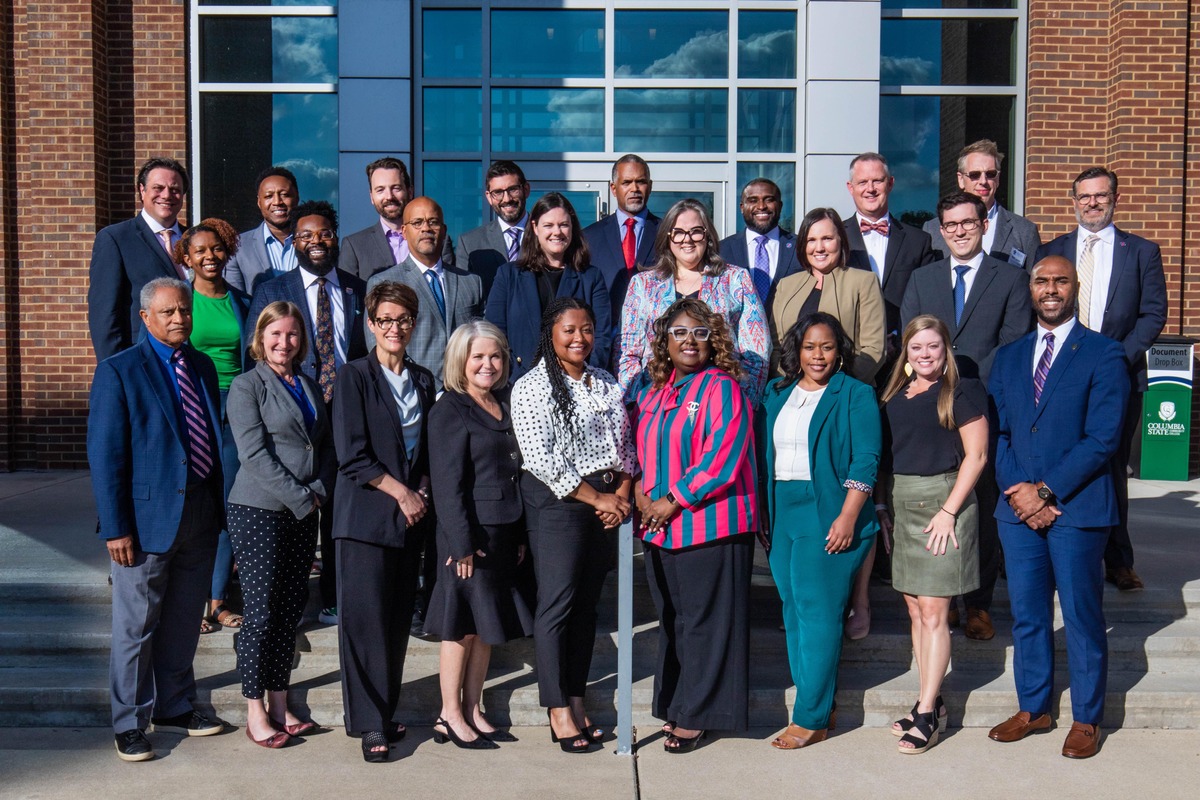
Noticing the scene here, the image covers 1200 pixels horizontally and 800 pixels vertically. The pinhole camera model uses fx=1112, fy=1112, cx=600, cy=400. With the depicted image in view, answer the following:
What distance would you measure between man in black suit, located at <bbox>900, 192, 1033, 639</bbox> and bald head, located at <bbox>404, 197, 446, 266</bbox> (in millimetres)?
2389

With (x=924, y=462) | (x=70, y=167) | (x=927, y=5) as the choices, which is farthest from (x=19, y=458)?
(x=927, y=5)

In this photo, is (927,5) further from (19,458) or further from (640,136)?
(19,458)

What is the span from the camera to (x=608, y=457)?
14.9 ft

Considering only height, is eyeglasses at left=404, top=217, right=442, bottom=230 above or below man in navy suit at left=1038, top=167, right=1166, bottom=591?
above

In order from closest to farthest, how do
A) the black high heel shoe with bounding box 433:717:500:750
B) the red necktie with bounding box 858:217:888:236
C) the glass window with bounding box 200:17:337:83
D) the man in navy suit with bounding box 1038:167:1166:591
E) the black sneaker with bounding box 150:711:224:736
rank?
the black high heel shoe with bounding box 433:717:500:750 → the black sneaker with bounding box 150:711:224:736 → the man in navy suit with bounding box 1038:167:1166:591 → the red necktie with bounding box 858:217:888:236 → the glass window with bounding box 200:17:337:83

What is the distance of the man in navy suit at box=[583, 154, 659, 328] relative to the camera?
603 centimetres

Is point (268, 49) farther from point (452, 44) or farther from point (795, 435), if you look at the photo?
point (795, 435)

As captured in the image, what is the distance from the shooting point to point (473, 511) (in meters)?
4.52

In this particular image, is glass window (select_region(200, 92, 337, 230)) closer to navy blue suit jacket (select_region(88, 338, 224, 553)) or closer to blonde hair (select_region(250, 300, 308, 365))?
blonde hair (select_region(250, 300, 308, 365))

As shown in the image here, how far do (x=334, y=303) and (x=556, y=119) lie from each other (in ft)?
17.0

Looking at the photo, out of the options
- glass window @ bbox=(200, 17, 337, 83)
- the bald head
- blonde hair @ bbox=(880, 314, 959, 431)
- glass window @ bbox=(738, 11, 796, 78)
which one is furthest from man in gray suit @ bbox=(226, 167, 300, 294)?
glass window @ bbox=(738, 11, 796, 78)

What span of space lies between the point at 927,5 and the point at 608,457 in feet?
25.1

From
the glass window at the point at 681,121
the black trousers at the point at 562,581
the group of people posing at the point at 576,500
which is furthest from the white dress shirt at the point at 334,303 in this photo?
the glass window at the point at 681,121

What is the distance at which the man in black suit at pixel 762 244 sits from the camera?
236 inches
